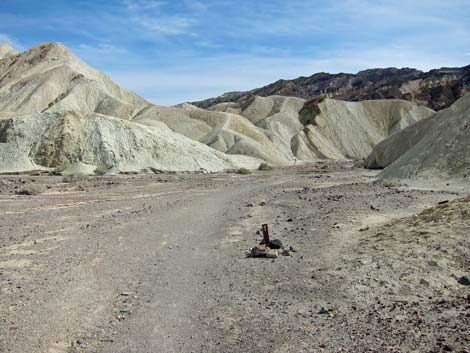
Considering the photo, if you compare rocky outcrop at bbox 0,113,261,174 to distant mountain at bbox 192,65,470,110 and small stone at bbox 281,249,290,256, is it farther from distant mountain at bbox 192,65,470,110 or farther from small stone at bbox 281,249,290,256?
distant mountain at bbox 192,65,470,110

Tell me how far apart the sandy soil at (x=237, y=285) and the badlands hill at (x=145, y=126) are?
3374 cm

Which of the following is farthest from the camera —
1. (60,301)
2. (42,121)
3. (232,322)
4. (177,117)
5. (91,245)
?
(177,117)

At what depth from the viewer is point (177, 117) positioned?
309ft

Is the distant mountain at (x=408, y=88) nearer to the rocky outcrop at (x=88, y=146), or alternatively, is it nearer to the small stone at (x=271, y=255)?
the rocky outcrop at (x=88, y=146)

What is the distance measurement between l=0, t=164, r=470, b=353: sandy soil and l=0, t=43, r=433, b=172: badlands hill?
33745 millimetres

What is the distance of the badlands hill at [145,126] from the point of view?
48.6 metres

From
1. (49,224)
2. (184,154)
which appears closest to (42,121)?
(184,154)

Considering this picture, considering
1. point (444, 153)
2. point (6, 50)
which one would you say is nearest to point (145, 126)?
point (444, 153)

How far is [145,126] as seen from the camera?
179 feet

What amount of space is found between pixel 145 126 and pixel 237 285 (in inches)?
1892

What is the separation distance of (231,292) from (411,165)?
1994 centimetres

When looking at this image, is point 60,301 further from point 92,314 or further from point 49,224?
point 49,224

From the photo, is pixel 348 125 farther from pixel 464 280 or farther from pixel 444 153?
pixel 464 280

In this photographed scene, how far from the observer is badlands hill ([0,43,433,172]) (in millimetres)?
48594
